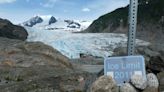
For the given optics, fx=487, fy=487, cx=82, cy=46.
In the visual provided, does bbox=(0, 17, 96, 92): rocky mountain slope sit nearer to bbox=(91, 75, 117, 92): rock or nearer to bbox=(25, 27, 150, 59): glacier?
bbox=(91, 75, 117, 92): rock

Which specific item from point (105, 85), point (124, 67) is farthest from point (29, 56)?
point (124, 67)

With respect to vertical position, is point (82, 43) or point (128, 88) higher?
point (128, 88)

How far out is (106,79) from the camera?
5117 mm

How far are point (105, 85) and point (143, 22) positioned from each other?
77928mm

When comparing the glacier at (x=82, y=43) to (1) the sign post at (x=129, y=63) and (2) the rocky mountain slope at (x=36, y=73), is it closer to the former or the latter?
(2) the rocky mountain slope at (x=36, y=73)

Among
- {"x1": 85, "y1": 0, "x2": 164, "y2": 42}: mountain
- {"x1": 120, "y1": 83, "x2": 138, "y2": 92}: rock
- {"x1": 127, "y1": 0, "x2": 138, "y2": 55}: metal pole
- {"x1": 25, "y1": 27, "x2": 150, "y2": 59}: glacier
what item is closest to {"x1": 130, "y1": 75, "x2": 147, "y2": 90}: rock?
{"x1": 120, "y1": 83, "x2": 138, "y2": 92}: rock

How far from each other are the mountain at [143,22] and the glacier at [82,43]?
63.2 feet

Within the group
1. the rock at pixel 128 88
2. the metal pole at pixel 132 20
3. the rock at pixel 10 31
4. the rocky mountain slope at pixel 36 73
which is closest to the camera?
the metal pole at pixel 132 20

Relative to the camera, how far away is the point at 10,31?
45.9 m

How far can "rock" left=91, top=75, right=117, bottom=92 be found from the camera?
5.12 meters

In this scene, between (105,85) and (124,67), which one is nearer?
(124,67)

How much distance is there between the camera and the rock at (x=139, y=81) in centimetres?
498

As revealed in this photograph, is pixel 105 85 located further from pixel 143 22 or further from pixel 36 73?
pixel 143 22

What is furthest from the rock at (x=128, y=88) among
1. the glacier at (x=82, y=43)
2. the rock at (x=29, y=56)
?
the glacier at (x=82, y=43)
